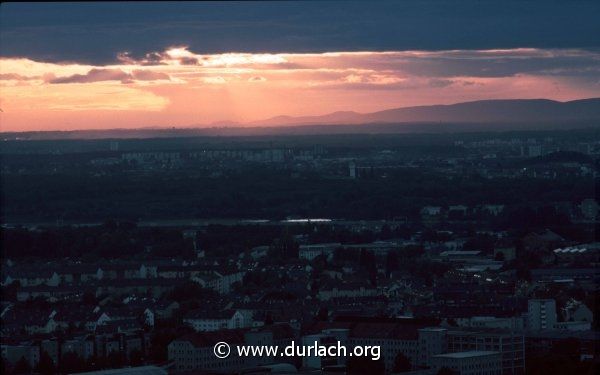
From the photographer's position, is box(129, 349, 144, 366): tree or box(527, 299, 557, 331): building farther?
box(527, 299, 557, 331): building

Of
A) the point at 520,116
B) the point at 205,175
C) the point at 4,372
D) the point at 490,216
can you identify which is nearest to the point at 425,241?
the point at 490,216

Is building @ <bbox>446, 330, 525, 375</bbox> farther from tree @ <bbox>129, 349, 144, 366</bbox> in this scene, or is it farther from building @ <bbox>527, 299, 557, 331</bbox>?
building @ <bbox>527, 299, 557, 331</bbox>

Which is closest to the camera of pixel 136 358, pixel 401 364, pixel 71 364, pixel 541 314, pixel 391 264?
pixel 401 364

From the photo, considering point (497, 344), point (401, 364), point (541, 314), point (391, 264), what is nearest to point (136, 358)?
point (401, 364)

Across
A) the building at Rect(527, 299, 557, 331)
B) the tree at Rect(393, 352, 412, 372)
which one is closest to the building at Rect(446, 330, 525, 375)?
the tree at Rect(393, 352, 412, 372)

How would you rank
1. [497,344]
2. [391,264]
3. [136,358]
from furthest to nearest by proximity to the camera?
[391,264] < [136,358] < [497,344]

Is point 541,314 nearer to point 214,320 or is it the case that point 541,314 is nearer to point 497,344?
point 214,320
